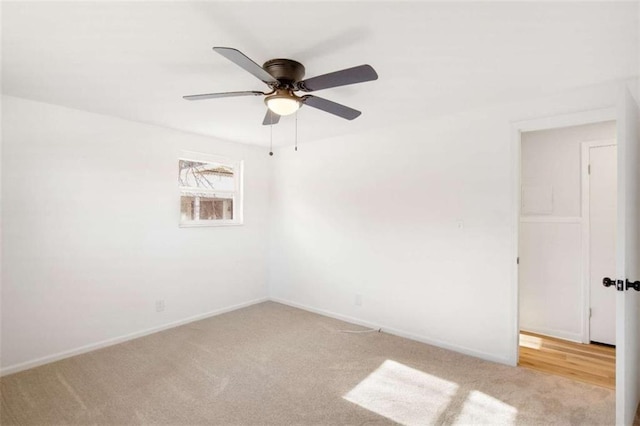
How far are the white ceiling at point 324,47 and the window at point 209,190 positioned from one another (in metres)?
1.25

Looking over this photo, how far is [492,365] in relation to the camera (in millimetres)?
2797

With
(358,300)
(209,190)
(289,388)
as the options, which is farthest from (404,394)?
(209,190)

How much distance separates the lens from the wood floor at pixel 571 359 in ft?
8.56

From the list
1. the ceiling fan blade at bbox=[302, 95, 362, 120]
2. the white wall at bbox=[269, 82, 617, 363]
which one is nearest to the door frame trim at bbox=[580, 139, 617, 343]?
the white wall at bbox=[269, 82, 617, 363]

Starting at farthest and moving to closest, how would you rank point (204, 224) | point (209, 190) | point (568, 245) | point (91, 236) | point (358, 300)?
point (209, 190) < point (204, 224) < point (358, 300) < point (568, 245) < point (91, 236)

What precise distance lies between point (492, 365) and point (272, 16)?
3.13 meters

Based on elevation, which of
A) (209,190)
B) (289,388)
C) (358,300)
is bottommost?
(289,388)

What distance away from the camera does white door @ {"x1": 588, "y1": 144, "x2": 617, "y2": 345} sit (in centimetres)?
316

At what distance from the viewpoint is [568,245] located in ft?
11.1

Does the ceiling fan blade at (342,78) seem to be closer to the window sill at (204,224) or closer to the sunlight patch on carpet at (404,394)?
the sunlight patch on carpet at (404,394)

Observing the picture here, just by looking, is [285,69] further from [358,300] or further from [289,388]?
[358,300]

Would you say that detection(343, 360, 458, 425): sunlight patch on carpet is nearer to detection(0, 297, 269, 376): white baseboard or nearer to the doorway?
the doorway

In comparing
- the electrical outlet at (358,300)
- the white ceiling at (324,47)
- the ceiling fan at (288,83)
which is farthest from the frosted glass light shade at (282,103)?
the electrical outlet at (358,300)

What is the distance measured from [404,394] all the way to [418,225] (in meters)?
1.63
